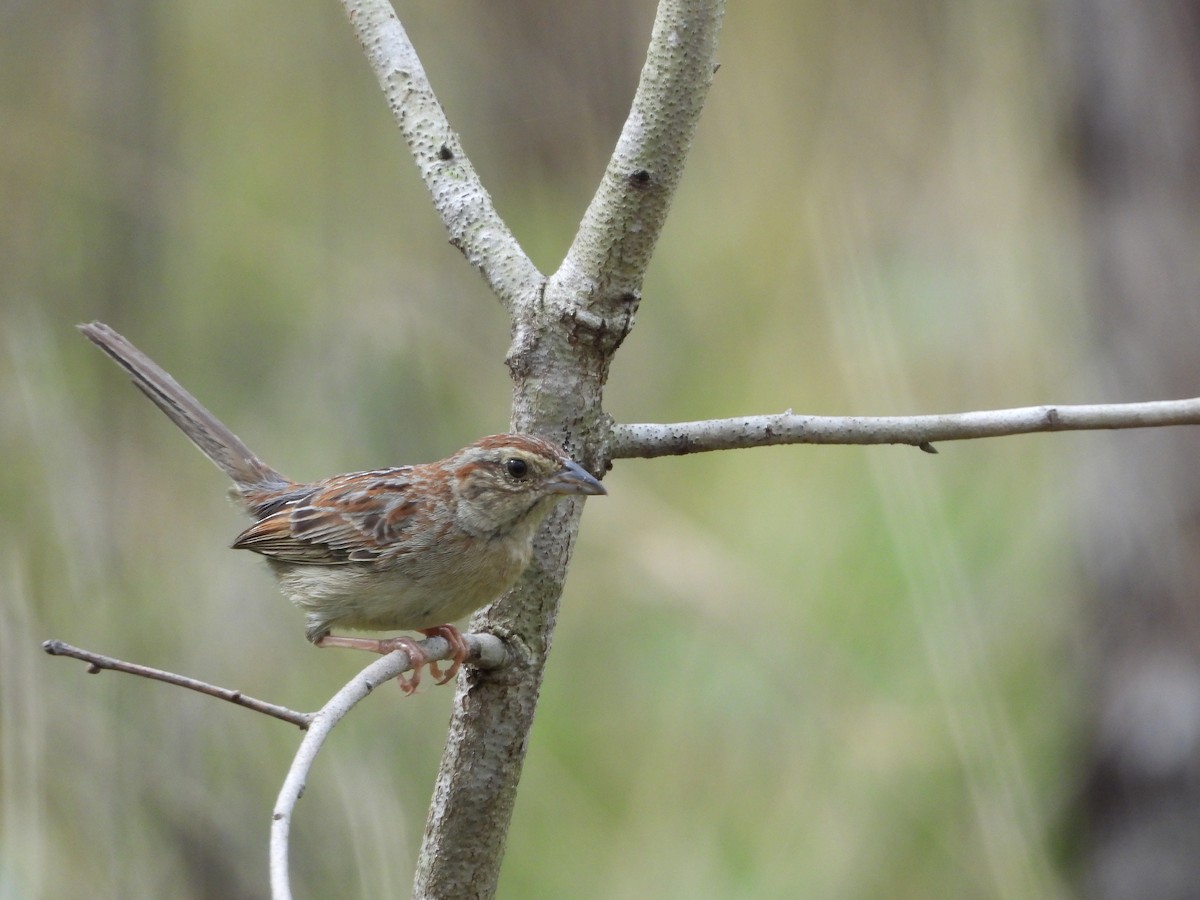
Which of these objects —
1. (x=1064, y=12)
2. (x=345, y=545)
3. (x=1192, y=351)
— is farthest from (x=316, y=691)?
(x=1064, y=12)

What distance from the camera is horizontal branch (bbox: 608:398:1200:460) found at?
8.17ft

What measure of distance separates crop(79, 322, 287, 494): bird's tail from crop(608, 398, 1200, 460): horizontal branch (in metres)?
2.24

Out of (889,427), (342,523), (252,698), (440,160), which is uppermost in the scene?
(440,160)

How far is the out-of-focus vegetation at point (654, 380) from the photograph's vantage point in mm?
5352

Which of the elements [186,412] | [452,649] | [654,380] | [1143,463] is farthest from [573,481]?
[654,380]

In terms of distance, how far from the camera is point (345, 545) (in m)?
4.09

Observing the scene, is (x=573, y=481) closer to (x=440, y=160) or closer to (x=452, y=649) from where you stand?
(x=452, y=649)

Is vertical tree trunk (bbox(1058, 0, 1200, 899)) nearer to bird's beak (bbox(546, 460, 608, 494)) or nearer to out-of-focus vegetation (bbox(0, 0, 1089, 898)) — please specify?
out-of-focus vegetation (bbox(0, 0, 1089, 898))

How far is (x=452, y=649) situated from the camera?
119 inches

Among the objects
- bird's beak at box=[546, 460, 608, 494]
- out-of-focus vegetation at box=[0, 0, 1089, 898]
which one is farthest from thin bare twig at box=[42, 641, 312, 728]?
out-of-focus vegetation at box=[0, 0, 1089, 898]

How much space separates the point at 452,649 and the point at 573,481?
1.68ft

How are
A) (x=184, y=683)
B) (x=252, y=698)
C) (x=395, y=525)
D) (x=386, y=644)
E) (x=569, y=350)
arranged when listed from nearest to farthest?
(x=184, y=683), (x=252, y=698), (x=569, y=350), (x=386, y=644), (x=395, y=525)

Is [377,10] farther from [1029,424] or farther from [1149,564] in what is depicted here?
[1149,564]

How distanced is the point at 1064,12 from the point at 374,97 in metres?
3.66
